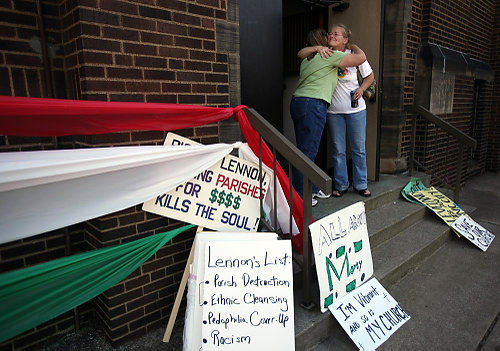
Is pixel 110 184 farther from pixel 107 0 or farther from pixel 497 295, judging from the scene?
pixel 497 295

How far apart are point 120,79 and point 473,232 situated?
13.5 feet

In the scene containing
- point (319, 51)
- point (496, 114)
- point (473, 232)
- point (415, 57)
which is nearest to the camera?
point (319, 51)

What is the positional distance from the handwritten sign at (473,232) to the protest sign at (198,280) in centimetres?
291

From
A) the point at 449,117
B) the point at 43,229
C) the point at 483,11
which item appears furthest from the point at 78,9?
the point at 483,11

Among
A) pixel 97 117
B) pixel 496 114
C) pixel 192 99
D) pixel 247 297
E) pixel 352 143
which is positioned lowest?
pixel 247 297

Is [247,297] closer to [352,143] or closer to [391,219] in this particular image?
[391,219]

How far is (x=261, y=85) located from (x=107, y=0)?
2039 millimetres

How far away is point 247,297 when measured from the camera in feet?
6.41

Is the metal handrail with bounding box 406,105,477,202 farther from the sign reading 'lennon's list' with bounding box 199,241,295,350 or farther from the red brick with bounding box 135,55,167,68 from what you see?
the red brick with bounding box 135,55,167,68

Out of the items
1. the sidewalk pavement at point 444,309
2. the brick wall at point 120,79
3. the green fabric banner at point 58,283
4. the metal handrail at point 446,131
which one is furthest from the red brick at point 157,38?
the metal handrail at point 446,131

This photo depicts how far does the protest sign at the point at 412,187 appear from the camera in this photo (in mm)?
4294

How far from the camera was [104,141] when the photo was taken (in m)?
2.00

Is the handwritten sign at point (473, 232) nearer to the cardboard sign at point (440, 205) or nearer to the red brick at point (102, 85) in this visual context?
the cardboard sign at point (440, 205)

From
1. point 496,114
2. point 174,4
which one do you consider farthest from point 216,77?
point 496,114
